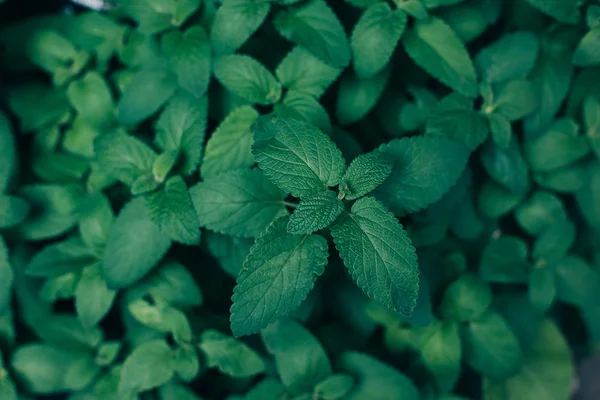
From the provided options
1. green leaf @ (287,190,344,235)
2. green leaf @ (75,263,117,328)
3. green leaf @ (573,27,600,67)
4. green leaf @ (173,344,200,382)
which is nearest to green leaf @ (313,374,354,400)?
green leaf @ (173,344,200,382)

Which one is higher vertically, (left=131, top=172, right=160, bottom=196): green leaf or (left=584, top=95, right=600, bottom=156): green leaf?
(left=131, top=172, right=160, bottom=196): green leaf

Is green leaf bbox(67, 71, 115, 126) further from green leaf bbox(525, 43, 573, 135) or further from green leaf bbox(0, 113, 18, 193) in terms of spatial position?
green leaf bbox(525, 43, 573, 135)

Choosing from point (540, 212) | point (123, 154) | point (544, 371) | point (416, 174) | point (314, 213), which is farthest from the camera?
point (544, 371)

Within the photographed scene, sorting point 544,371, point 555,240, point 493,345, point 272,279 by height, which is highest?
point 272,279

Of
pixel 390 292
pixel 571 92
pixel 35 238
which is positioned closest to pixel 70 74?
pixel 35 238

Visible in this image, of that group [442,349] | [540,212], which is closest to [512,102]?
[540,212]

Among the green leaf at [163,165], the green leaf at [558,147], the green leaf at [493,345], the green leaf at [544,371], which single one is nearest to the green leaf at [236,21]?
the green leaf at [163,165]

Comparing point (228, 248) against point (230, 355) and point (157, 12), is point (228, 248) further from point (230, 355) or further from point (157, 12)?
point (157, 12)
